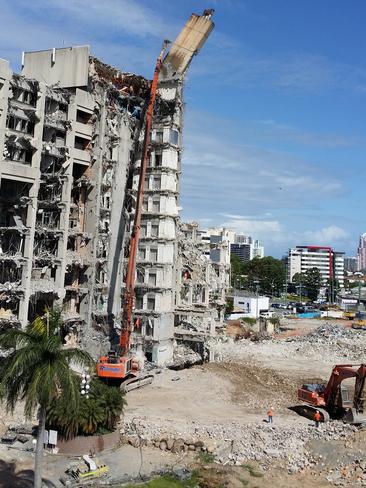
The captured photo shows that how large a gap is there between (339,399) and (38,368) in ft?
89.9

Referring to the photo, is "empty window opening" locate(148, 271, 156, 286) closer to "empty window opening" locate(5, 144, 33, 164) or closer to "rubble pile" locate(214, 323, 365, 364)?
"rubble pile" locate(214, 323, 365, 364)

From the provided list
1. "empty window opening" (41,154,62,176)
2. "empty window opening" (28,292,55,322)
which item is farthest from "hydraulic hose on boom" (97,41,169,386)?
"empty window opening" (41,154,62,176)

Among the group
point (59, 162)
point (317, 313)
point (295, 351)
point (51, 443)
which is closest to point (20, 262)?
point (59, 162)

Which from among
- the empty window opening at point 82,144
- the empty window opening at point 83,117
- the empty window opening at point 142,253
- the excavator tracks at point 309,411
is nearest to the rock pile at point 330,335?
the empty window opening at point 142,253

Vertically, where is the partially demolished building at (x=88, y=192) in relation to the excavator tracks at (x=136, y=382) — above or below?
above

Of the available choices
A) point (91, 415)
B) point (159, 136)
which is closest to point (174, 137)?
point (159, 136)

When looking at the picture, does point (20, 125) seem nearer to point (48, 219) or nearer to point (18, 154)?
point (18, 154)

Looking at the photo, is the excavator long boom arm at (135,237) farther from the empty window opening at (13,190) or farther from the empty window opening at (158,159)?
the empty window opening at (13,190)

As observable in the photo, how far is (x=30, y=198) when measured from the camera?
4978 cm

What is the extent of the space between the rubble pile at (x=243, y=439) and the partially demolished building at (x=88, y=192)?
65.7ft

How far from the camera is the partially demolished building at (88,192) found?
4997 centimetres

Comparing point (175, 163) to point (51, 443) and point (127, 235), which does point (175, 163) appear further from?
point (51, 443)

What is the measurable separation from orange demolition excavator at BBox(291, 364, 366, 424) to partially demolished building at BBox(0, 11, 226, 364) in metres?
22.4

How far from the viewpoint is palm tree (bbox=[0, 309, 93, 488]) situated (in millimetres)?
20422
